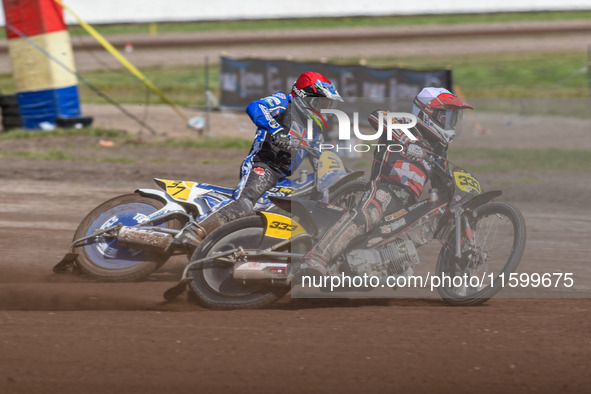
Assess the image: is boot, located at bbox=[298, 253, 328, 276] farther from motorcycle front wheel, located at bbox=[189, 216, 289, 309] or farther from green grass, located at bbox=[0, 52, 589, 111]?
green grass, located at bbox=[0, 52, 589, 111]

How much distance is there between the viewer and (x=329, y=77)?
20750 millimetres

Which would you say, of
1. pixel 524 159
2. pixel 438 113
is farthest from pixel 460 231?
pixel 524 159

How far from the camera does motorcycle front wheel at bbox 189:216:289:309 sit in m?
6.06

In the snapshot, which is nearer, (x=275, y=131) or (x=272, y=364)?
(x=272, y=364)

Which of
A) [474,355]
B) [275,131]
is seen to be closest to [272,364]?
[474,355]

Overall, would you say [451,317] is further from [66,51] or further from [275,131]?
[66,51]

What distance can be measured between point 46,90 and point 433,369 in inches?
620

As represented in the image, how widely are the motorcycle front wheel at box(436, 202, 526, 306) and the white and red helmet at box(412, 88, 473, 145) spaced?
2.12 feet

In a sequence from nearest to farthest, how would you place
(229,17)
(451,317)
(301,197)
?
(451,317), (301,197), (229,17)

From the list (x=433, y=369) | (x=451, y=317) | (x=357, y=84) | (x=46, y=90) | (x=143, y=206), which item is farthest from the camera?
(x=357, y=84)

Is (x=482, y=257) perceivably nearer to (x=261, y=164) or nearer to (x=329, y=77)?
(x=261, y=164)

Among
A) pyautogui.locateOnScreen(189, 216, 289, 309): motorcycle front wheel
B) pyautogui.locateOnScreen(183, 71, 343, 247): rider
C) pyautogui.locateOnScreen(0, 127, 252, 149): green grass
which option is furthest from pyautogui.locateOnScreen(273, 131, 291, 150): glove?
pyautogui.locateOnScreen(0, 127, 252, 149): green grass

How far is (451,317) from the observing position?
5.79m

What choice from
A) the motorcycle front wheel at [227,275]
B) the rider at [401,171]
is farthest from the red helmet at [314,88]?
the motorcycle front wheel at [227,275]
